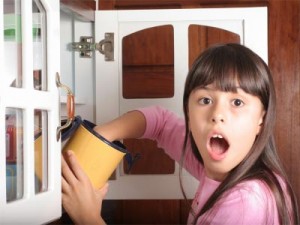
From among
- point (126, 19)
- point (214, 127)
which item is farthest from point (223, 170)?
point (126, 19)

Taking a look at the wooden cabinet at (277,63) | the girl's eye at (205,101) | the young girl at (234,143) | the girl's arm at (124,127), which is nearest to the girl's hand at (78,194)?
the young girl at (234,143)

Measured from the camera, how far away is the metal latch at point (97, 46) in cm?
123

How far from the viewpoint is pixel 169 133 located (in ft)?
3.89

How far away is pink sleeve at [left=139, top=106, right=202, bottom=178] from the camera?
1160mm

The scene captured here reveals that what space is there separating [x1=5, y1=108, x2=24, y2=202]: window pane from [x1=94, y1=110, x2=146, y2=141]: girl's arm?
0.32m

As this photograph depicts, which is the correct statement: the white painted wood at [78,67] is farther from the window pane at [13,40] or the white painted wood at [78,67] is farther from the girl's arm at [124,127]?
the window pane at [13,40]

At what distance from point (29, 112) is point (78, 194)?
0.78 feet

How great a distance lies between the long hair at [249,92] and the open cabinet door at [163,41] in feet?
0.76

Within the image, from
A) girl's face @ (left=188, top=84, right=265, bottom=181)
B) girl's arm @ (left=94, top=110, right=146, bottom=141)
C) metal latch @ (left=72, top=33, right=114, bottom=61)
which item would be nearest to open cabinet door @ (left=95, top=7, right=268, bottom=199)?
metal latch @ (left=72, top=33, right=114, bottom=61)

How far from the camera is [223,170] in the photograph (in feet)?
3.20

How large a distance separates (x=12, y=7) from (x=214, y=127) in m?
0.41

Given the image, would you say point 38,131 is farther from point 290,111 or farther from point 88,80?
point 290,111

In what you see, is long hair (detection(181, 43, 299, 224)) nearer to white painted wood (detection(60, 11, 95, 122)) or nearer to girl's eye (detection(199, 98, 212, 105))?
girl's eye (detection(199, 98, 212, 105))

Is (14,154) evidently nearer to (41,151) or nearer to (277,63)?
(41,151)
